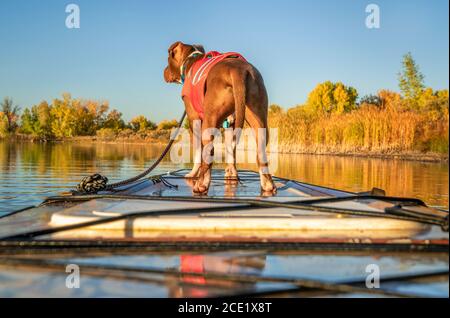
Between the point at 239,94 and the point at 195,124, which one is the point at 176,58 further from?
the point at 239,94

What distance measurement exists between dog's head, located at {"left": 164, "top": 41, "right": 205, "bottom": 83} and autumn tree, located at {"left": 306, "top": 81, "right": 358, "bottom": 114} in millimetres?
66689

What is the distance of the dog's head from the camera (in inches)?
182

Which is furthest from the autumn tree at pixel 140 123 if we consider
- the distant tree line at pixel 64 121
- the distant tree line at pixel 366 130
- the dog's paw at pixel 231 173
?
the dog's paw at pixel 231 173

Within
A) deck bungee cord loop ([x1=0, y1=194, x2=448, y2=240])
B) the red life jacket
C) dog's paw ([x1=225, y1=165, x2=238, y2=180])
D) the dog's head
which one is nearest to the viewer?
deck bungee cord loop ([x1=0, y1=194, x2=448, y2=240])

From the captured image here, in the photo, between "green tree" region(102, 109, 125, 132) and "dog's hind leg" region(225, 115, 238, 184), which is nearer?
"dog's hind leg" region(225, 115, 238, 184)

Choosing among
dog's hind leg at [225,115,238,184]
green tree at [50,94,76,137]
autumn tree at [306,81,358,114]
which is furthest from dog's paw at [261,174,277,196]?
green tree at [50,94,76,137]

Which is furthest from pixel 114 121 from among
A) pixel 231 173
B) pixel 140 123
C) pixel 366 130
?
pixel 231 173

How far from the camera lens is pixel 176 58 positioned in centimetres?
473

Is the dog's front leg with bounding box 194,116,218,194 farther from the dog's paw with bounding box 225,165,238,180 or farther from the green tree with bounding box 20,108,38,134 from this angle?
the green tree with bounding box 20,108,38,134

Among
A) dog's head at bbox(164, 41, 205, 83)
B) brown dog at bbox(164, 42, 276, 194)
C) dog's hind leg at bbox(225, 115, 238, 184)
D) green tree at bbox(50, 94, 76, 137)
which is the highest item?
green tree at bbox(50, 94, 76, 137)

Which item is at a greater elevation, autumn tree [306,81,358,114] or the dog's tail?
autumn tree [306,81,358,114]

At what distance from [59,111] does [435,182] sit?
86386 mm

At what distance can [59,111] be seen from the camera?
8831cm

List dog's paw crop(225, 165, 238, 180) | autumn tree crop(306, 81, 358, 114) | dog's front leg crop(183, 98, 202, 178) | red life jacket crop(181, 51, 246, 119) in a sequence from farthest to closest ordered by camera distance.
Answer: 1. autumn tree crop(306, 81, 358, 114)
2. dog's paw crop(225, 165, 238, 180)
3. dog's front leg crop(183, 98, 202, 178)
4. red life jacket crop(181, 51, 246, 119)
